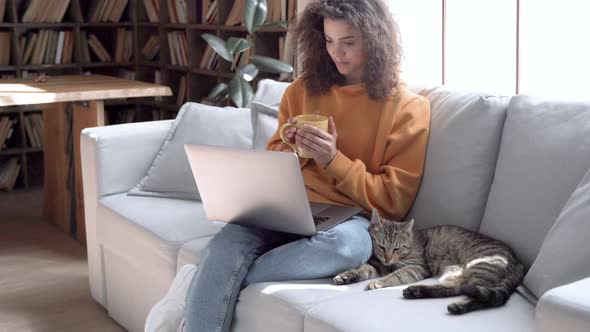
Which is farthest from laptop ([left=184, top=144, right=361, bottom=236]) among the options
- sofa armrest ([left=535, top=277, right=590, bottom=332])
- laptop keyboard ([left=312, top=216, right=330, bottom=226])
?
sofa armrest ([left=535, top=277, right=590, bottom=332])

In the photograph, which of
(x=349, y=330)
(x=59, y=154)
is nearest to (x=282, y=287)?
(x=349, y=330)

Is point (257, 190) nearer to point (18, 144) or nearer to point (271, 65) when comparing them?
point (271, 65)

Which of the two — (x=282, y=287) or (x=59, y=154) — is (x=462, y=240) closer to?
(x=282, y=287)

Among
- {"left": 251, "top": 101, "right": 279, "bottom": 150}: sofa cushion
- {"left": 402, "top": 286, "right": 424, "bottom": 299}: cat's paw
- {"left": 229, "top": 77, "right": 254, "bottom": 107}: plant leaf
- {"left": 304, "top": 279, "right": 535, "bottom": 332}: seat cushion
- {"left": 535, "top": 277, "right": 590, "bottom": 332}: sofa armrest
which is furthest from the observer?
{"left": 229, "top": 77, "right": 254, "bottom": 107}: plant leaf

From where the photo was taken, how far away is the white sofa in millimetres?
1771

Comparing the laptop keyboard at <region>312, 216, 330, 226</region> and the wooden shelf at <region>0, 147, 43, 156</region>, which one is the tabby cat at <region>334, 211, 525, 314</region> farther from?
the wooden shelf at <region>0, 147, 43, 156</region>

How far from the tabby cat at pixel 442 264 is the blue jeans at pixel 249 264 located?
0.06 metres

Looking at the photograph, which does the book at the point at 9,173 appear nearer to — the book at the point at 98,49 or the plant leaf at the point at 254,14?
the book at the point at 98,49

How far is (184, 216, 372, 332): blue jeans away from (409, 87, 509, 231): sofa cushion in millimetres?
301

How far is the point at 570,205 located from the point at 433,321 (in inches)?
17.8

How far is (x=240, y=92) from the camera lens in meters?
3.96

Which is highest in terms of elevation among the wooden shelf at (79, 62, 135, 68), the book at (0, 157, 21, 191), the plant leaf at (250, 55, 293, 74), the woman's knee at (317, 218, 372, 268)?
the plant leaf at (250, 55, 293, 74)

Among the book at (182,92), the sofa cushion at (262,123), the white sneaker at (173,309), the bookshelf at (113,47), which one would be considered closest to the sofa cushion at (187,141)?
the sofa cushion at (262,123)

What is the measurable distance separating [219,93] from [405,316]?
2.55 m
